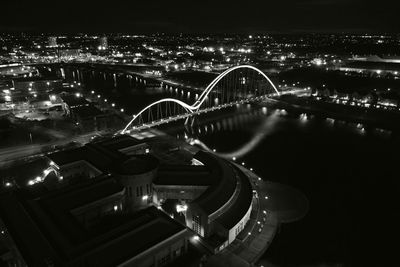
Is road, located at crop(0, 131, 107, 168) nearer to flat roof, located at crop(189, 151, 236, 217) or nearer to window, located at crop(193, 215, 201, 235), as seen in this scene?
flat roof, located at crop(189, 151, 236, 217)

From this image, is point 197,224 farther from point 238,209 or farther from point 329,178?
point 329,178

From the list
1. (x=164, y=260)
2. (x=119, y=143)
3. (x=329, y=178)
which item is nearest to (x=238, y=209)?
(x=164, y=260)

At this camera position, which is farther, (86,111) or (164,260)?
Answer: (86,111)

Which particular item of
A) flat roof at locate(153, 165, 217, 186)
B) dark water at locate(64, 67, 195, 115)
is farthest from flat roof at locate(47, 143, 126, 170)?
dark water at locate(64, 67, 195, 115)

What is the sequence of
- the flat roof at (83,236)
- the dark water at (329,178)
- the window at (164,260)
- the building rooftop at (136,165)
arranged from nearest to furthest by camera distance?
the flat roof at (83,236)
the window at (164,260)
the dark water at (329,178)
the building rooftop at (136,165)

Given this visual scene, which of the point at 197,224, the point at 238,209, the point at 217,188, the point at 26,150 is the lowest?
the point at 26,150

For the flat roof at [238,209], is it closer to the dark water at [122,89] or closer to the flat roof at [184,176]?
the flat roof at [184,176]

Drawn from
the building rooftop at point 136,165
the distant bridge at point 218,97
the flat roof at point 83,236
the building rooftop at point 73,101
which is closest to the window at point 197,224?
the flat roof at point 83,236

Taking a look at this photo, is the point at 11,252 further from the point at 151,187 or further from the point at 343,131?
the point at 343,131

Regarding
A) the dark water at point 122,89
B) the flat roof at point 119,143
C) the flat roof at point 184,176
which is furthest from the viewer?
the dark water at point 122,89
